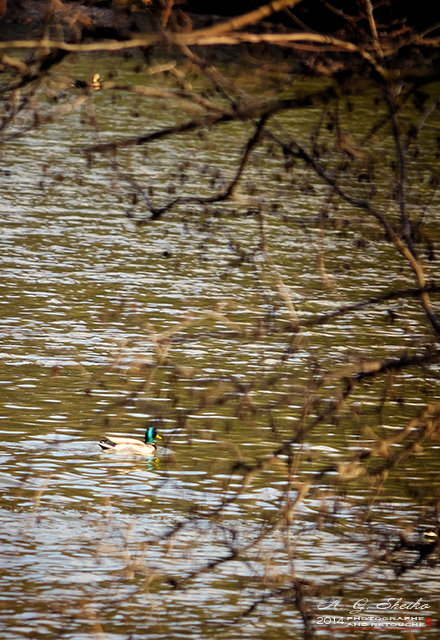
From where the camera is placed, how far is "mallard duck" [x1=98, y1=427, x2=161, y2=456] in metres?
14.8

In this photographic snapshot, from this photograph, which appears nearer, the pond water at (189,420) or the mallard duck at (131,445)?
the pond water at (189,420)

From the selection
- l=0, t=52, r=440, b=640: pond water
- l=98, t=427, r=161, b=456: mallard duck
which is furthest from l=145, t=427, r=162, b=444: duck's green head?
l=0, t=52, r=440, b=640: pond water

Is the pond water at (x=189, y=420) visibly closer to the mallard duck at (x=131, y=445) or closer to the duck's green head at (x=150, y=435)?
the mallard duck at (x=131, y=445)

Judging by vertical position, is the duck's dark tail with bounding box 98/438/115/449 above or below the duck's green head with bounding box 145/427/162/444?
below

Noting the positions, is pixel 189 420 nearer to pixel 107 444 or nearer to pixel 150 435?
pixel 107 444

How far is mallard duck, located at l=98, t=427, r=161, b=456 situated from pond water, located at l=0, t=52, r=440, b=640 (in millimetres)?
121

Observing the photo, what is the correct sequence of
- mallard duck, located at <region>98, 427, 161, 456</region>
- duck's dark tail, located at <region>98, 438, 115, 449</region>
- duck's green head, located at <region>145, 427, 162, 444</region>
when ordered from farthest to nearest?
duck's dark tail, located at <region>98, 438, 115, 449</region> < mallard duck, located at <region>98, 427, 161, 456</region> < duck's green head, located at <region>145, 427, 162, 444</region>

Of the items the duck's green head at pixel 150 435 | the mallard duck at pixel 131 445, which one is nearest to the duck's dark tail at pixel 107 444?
the mallard duck at pixel 131 445

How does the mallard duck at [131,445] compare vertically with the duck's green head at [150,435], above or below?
below

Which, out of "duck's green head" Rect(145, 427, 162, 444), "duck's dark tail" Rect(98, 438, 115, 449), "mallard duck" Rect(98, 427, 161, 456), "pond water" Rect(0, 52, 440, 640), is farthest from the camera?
"duck's dark tail" Rect(98, 438, 115, 449)

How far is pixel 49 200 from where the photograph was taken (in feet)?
98.6

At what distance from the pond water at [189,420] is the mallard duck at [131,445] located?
12cm

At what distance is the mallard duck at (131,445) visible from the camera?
14797 mm

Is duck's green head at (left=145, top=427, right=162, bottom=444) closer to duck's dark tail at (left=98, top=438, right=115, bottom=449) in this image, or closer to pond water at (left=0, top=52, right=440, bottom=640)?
pond water at (left=0, top=52, right=440, bottom=640)
